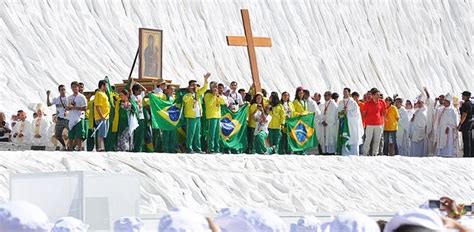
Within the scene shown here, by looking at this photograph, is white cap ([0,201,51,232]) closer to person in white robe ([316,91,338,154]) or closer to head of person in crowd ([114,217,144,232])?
head of person in crowd ([114,217,144,232])

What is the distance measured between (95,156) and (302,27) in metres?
19.7

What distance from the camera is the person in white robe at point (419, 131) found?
23.2m

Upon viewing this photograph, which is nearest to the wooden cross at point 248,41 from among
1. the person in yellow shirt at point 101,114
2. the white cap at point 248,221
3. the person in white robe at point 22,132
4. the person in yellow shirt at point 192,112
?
the person in white robe at point 22,132

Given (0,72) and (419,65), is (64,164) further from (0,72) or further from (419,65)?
(419,65)

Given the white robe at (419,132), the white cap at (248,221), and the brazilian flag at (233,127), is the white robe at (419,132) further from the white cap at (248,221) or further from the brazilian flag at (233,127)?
the white cap at (248,221)

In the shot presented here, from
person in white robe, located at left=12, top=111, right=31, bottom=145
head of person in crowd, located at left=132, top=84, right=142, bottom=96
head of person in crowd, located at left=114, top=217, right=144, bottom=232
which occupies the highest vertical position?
head of person in crowd, located at left=132, top=84, right=142, bottom=96

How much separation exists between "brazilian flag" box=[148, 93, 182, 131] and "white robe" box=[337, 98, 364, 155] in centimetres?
363

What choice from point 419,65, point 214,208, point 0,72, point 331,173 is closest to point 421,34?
point 419,65

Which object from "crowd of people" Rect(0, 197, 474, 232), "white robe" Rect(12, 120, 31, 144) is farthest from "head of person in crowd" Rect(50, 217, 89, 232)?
"white robe" Rect(12, 120, 31, 144)

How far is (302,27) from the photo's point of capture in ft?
118

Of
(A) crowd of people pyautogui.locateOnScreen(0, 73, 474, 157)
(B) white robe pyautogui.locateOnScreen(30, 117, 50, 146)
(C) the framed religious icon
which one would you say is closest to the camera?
(A) crowd of people pyautogui.locateOnScreen(0, 73, 474, 157)

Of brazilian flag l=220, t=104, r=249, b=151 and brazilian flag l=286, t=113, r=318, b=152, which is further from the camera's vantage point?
brazilian flag l=286, t=113, r=318, b=152

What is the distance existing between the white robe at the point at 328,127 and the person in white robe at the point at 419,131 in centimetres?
217

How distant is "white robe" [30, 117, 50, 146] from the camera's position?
20578mm
